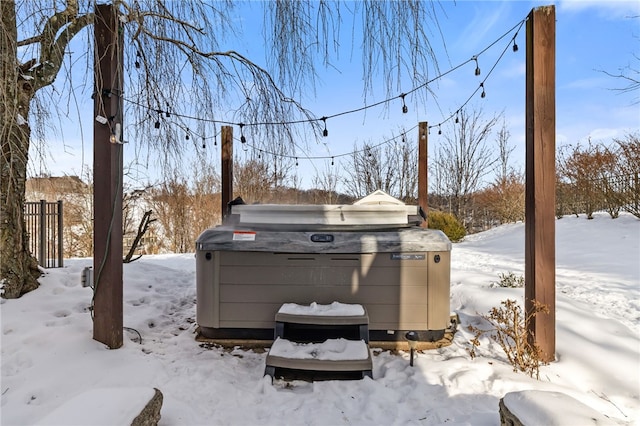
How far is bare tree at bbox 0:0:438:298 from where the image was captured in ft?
4.92

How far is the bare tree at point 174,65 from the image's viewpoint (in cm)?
150

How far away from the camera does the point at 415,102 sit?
6.45ft

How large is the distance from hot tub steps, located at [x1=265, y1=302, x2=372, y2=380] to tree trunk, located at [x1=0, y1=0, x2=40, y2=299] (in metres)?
1.84

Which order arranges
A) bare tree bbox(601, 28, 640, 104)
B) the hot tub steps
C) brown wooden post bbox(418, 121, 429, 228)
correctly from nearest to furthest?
the hot tub steps < bare tree bbox(601, 28, 640, 104) < brown wooden post bbox(418, 121, 429, 228)

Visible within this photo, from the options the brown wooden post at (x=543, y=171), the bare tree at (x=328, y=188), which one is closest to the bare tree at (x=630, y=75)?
the brown wooden post at (x=543, y=171)

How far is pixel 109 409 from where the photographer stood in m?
1.37

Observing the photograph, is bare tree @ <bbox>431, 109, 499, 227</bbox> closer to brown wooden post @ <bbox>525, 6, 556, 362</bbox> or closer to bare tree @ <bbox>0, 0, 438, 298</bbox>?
brown wooden post @ <bbox>525, 6, 556, 362</bbox>

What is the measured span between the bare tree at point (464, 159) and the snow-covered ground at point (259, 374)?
37.0 ft

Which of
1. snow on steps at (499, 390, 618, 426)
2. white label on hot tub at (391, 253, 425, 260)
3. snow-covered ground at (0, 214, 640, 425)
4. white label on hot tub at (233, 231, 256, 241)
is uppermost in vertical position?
white label on hot tub at (233, 231, 256, 241)

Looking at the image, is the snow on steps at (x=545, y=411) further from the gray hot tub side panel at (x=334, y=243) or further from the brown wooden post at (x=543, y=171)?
the gray hot tub side panel at (x=334, y=243)

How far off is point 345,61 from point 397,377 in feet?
6.86

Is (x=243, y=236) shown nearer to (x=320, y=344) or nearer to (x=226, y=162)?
(x=320, y=344)

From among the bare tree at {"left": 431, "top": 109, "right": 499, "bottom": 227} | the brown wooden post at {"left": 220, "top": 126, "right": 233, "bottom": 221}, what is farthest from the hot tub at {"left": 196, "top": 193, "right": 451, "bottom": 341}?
the bare tree at {"left": 431, "top": 109, "right": 499, "bottom": 227}

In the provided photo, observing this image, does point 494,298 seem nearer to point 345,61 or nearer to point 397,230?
point 397,230
